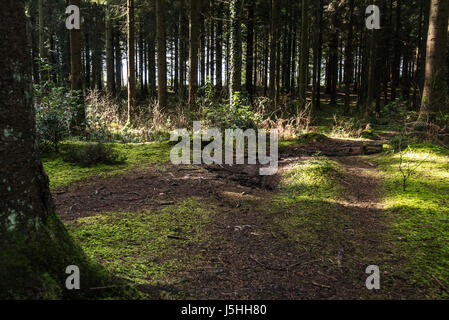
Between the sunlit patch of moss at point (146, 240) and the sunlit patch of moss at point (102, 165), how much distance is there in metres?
1.98

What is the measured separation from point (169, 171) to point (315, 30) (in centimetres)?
2005

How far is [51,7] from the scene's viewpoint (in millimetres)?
27781

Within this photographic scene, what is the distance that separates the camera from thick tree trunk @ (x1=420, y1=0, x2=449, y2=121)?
6688 mm

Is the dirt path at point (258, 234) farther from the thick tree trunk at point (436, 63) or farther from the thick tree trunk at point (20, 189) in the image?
the thick tree trunk at point (436, 63)

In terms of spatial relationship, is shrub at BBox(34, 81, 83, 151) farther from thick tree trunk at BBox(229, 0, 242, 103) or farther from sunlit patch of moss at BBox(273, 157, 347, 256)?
thick tree trunk at BBox(229, 0, 242, 103)

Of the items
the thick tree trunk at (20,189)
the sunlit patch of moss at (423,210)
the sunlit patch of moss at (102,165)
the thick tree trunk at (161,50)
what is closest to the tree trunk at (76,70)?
the sunlit patch of moss at (102,165)

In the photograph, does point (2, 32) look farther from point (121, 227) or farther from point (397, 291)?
point (397, 291)

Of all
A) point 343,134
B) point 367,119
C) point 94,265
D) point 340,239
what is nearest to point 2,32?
point 94,265

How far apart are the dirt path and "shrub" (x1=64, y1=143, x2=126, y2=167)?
1.01 metres

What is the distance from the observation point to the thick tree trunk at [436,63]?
263 inches

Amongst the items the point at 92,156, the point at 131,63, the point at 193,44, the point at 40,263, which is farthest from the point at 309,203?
the point at 131,63

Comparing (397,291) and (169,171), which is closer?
(397,291)

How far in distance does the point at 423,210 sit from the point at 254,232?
2.23 m

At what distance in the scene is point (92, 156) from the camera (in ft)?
20.2
